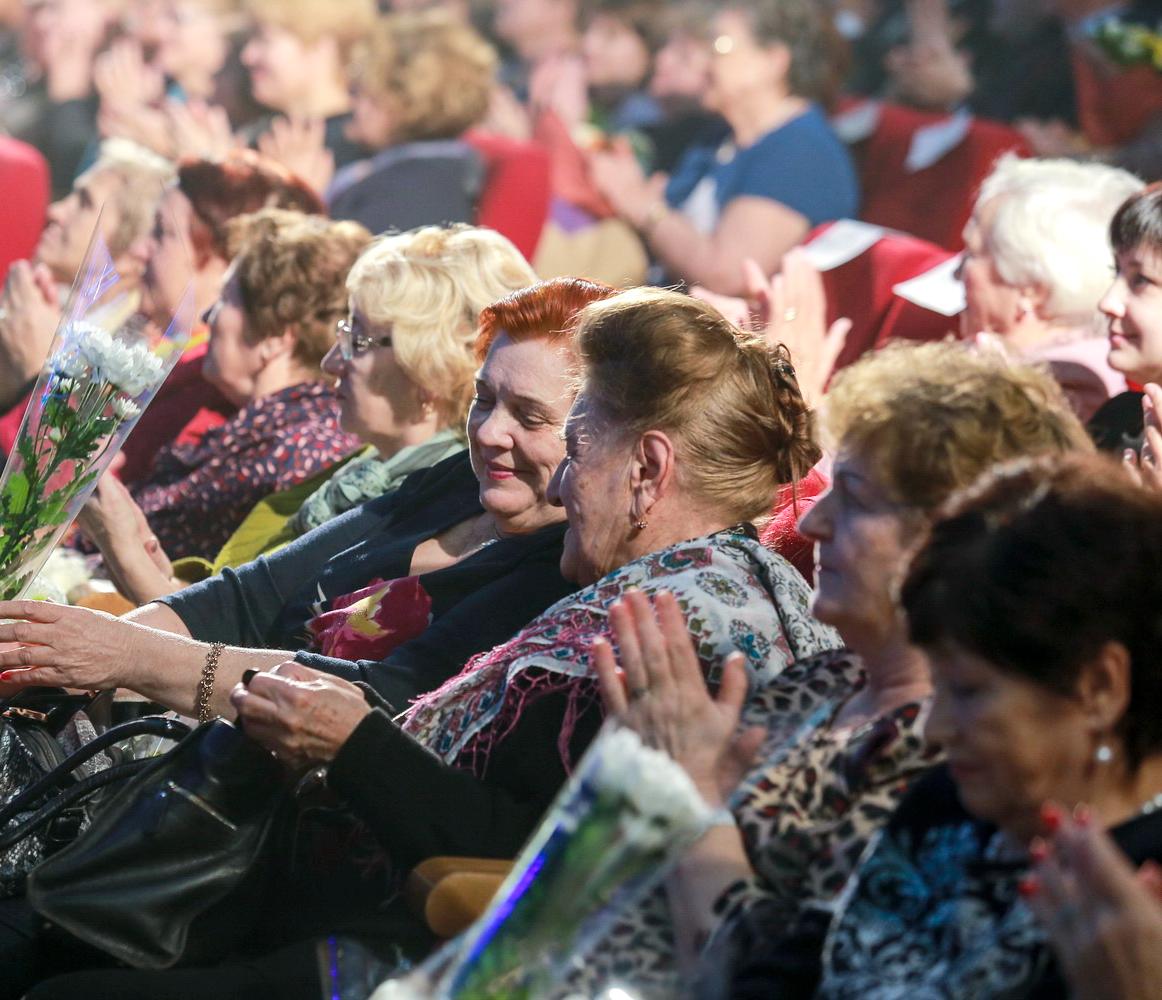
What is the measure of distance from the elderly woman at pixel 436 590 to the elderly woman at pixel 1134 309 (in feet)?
3.70

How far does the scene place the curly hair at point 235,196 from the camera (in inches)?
198

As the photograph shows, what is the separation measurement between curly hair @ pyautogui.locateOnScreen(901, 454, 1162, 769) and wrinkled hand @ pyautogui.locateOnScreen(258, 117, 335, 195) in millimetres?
5907

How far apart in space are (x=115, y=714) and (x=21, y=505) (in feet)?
1.34

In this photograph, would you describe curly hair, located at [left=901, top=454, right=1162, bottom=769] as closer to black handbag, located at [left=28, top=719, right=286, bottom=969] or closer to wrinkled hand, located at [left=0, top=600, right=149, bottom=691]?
black handbag, located at [left=28, top=719, right=286, bottom=969]

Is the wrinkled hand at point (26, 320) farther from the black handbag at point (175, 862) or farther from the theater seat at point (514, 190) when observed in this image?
the black handbag at point (175, 862)

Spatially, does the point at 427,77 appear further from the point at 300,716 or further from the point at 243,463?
the point at 300,716

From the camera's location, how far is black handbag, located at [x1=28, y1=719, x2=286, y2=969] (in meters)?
2.04

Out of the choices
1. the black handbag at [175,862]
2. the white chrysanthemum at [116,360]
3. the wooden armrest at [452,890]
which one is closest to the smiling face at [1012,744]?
the wooden armrest at [452,890]

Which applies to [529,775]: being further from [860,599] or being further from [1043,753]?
[1043,753]

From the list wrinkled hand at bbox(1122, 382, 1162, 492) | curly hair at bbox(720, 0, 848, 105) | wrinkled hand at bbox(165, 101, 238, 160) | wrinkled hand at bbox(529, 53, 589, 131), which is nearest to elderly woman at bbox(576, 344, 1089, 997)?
wrinkled hand at bbox(1122, 382, 1162, 492)

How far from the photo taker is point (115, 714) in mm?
2824

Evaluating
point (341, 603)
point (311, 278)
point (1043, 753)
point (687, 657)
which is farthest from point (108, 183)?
point (1043, 753)

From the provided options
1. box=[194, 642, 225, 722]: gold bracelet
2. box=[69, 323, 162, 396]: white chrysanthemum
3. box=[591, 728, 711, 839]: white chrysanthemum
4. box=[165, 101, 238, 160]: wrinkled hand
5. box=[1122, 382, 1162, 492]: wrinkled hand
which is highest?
box=[591, 728, 711, 839]: white chrysanthemum

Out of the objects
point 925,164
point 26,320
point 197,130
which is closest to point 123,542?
point 26,320
